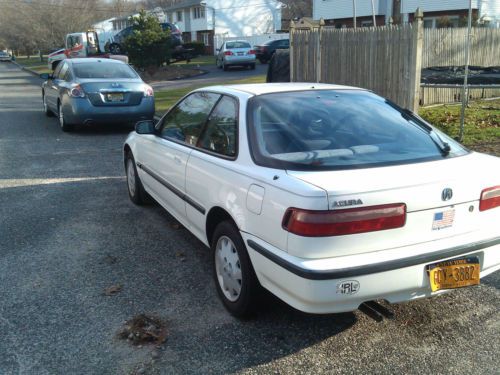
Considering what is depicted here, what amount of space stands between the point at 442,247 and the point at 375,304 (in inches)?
23.7

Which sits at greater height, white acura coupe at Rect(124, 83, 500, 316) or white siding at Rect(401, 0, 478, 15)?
white siding at Rect(401, 0, 478, 15)

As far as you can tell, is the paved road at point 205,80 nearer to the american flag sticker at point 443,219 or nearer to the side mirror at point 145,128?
the side mirror at point 145,128

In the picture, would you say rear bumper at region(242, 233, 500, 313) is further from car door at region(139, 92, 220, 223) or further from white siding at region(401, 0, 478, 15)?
white siding at region(401, 0, 478, 15)

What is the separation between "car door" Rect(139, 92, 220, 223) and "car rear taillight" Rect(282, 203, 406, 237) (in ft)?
5.44

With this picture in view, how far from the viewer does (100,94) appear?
421 inches

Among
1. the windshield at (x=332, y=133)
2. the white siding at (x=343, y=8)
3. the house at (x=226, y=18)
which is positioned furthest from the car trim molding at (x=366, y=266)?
the house at (x=226, y=18)

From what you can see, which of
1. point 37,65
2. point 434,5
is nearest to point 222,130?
point 434,5

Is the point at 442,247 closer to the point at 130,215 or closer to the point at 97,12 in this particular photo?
the point at 130,215

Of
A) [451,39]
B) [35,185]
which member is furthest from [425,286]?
[451,39]

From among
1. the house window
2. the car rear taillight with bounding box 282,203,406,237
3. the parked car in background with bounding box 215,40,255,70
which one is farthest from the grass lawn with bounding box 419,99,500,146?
the house window

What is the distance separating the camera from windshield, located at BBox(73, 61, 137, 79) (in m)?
11.1

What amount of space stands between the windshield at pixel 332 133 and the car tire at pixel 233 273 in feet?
1.87

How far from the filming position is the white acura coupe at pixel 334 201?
2.83 metres

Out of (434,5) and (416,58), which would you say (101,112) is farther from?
(434,5)
